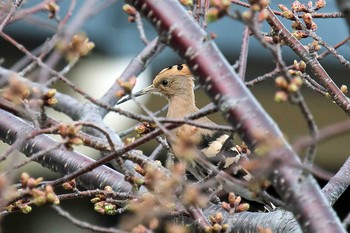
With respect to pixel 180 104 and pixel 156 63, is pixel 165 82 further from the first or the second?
pixel 156 63

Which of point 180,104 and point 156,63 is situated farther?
point 156,63

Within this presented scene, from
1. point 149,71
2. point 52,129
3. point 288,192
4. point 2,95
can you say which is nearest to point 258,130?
point 288,192

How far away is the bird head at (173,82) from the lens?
490 cm

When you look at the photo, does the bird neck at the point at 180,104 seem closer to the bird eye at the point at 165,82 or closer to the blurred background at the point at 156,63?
the bird eye at the point at 165,82

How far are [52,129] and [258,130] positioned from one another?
1.87ft

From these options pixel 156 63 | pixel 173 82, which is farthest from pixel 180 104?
pixel 156 63

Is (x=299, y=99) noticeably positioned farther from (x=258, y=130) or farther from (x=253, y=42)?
(x=253, y=42)

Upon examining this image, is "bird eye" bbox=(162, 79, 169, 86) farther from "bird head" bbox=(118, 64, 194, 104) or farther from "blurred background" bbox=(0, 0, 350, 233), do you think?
"blurred background" bbox=(0, 0, 350, 233)

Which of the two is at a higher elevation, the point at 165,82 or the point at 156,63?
the point at 165,82

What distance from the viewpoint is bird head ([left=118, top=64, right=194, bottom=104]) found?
4.90 m

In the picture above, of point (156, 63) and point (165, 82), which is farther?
point (156, 63)

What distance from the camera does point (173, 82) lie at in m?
4.94

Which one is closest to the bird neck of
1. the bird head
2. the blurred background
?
the bird head

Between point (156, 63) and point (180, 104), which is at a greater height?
point (180, 104)
